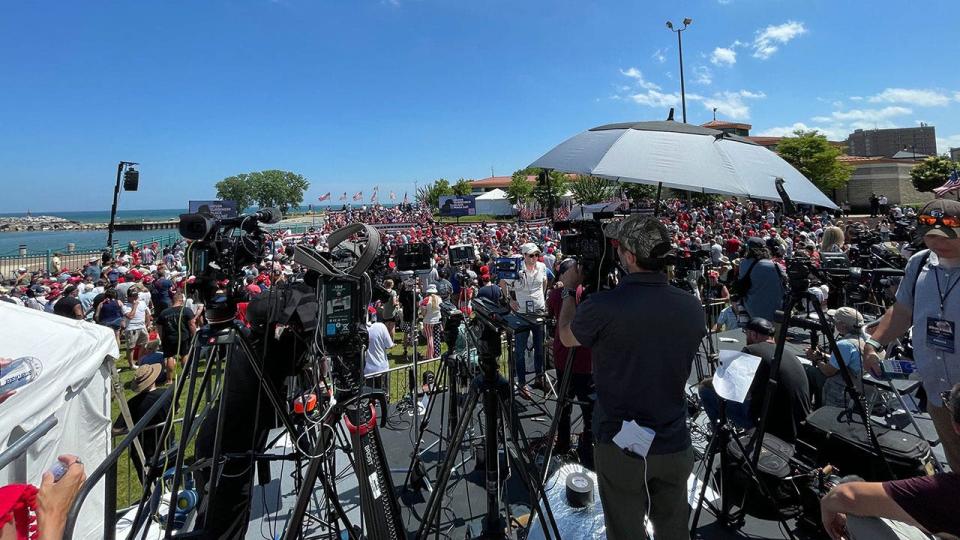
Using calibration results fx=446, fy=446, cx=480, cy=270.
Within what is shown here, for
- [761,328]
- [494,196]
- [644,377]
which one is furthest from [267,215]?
[494,196]

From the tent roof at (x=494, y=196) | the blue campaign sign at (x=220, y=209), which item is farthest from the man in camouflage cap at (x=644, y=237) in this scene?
the tent roof at (x=494, y=196)


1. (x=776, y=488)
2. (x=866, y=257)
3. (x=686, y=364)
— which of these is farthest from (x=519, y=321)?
(x=866, y=257)

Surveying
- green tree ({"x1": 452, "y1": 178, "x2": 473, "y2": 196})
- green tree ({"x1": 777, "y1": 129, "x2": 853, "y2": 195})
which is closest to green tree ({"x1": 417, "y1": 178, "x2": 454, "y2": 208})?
green tree ({"x1": 452, "y1": 178, "x2": 473, "y2": 196})

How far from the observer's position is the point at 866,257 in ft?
30.1

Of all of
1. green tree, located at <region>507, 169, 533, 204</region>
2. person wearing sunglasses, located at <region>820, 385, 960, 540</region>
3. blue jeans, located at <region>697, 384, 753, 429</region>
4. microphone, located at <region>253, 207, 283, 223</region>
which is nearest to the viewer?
person wearing sunglasses, located at <region>820, 385, 960, 540</region>

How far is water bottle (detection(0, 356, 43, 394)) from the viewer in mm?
3096

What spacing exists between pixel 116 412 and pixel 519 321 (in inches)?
298

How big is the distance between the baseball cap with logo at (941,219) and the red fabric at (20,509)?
4.79 meters

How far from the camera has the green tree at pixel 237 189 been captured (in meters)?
78.6

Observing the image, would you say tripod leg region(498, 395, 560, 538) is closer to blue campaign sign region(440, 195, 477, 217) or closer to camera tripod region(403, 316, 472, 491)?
camera tripod region(403, 316, 472, 491)

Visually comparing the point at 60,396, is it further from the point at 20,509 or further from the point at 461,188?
the point at 461,188

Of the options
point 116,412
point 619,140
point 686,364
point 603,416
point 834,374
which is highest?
point 619,140

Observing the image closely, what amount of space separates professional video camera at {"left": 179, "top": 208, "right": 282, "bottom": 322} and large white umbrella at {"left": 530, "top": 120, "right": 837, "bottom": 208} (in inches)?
94.2

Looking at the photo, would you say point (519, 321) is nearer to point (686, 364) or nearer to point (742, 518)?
point (686, 364)
